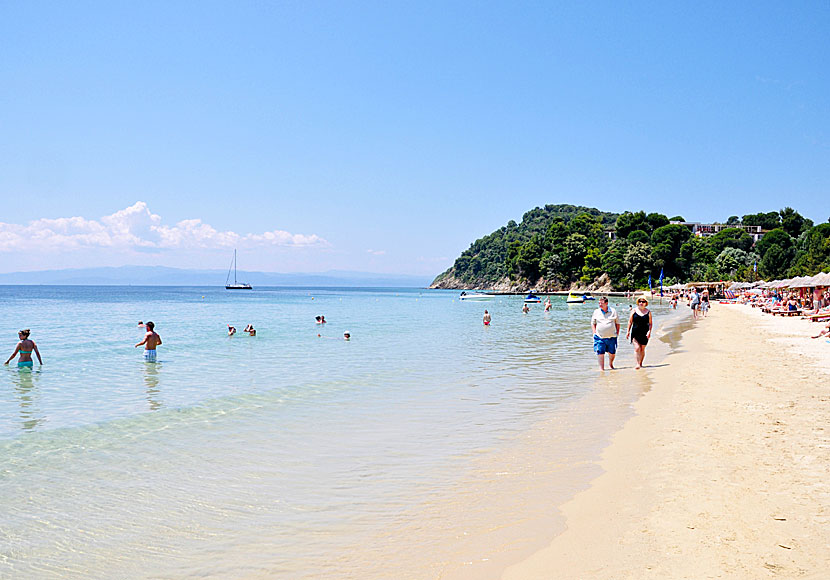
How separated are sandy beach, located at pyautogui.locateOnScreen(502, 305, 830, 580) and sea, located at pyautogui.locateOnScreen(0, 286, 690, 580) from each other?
35 cm

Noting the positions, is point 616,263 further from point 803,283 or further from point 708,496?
point 708,496

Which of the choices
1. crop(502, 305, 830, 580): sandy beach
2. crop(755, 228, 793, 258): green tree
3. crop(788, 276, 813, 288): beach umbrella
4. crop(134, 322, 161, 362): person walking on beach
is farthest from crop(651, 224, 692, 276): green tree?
crop(502, 305, 830, 580): sandy beach

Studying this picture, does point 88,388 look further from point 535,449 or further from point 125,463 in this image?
point 535,449

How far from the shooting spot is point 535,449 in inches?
281

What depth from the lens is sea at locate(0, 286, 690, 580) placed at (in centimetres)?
430

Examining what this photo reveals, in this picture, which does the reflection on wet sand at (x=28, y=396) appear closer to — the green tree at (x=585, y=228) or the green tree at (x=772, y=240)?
the green tree at (x=772, y=240)

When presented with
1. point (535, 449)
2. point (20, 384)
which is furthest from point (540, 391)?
point (20, 384)

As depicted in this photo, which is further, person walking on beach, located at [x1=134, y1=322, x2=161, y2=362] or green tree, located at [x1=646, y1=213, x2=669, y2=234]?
green tree, located at [x1=646, y1=213, x2=669, y2=234]

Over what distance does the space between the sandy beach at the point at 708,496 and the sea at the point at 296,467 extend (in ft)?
1.14

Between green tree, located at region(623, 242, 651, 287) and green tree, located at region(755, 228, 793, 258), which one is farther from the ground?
green tree, located at region(755, 228, 793, 258)

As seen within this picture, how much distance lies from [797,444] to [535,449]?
2.96 metres

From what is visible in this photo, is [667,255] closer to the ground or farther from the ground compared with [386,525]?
farther from the ground

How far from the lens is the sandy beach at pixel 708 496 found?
376cm

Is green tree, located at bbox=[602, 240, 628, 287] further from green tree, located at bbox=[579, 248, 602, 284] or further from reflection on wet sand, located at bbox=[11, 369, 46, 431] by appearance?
reflection on wet sand, located at bbox=[11, 369, 46, 431]
